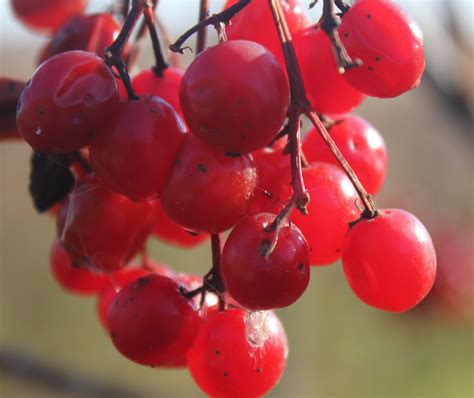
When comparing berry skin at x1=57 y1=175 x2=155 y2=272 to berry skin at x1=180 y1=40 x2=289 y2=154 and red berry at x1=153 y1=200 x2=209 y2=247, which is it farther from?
berry skin at x1=180 y1=40 x2=289 y2=154

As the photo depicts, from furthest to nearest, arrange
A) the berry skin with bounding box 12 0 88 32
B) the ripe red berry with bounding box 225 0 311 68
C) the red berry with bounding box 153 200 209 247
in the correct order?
the berry skin with bounding box 12 0 88 32 → the red berry with bounding box 153 200 209 247 → the ripe red berry with bounding box 225 0 311 68

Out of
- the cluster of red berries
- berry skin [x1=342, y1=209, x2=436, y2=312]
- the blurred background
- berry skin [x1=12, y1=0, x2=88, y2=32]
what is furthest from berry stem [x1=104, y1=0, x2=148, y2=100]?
the blurred background

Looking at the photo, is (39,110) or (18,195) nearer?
(39,110)

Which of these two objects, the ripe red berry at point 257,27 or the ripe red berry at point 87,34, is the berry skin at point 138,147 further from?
the ripe red berry at point 87,34

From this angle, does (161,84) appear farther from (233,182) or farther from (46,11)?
(46,11)

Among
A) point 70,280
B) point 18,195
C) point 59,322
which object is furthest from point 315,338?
point 70,280

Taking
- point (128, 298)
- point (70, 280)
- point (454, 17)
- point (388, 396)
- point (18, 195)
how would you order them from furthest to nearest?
point (18, 195), point (388, 396), point (454, 17), point (70, 280), point (128, 298)

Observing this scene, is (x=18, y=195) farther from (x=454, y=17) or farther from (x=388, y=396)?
(x=454, y=17)
